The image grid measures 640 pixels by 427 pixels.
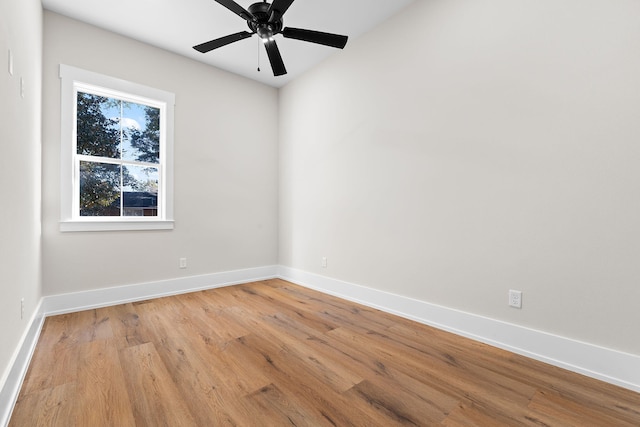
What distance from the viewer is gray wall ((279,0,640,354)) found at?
1709mm

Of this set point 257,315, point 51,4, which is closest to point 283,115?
point 51,4

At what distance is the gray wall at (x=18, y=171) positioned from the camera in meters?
1.42

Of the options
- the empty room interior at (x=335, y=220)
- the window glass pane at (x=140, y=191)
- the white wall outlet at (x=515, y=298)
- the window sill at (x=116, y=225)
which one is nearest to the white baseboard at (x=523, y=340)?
the empty room interior at (x=335, y=220)

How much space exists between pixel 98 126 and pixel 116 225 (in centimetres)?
108

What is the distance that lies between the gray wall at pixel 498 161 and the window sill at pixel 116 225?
6.75ft

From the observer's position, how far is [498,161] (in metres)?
2.16

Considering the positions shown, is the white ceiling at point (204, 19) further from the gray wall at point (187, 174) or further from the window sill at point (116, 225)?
the window sill at point (116, 225)

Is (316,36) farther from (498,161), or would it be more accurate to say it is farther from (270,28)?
(498,161)

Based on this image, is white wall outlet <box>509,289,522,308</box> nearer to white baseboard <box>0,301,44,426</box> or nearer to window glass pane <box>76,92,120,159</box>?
white baseboard <box>0,301,44,426</box>

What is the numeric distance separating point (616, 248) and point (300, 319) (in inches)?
90.7

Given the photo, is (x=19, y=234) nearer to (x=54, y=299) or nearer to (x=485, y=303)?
(x=54, y=299)

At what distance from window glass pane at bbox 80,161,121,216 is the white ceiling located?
1.45 metres

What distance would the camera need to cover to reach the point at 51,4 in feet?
8.70

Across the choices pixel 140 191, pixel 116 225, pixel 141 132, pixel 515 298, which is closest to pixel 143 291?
pixel 116 225
